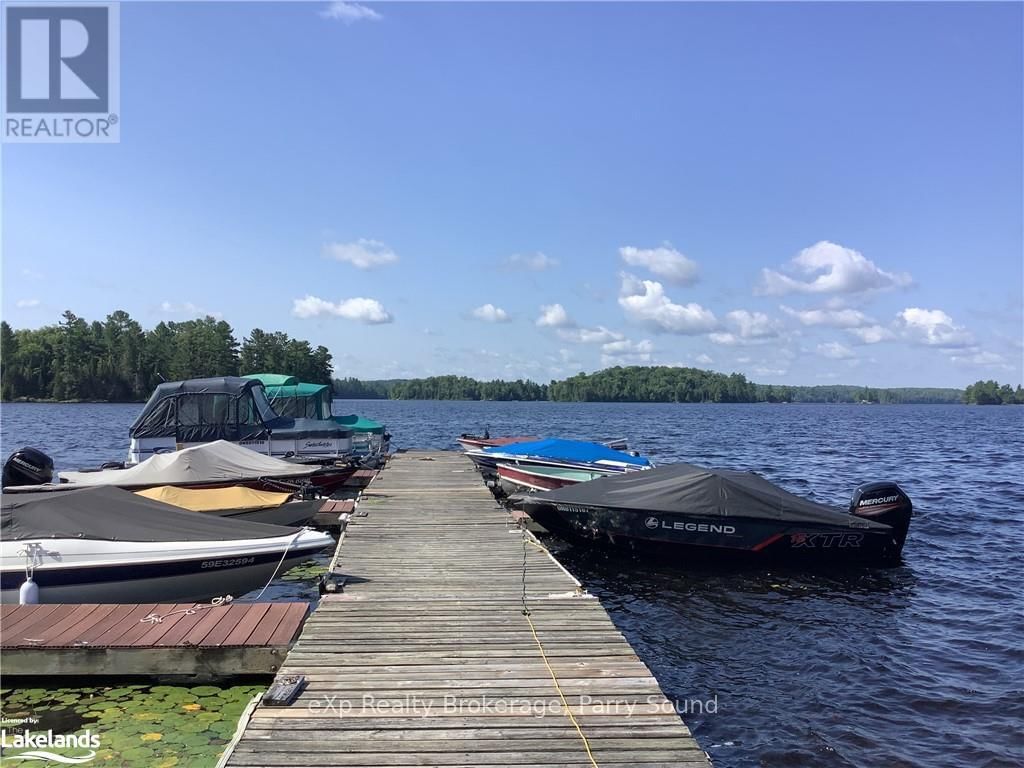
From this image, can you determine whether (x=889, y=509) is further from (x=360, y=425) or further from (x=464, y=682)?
(x=360, y=425)

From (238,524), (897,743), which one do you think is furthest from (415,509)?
(897,743)

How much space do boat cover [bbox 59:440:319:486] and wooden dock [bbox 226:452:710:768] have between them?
750 cm

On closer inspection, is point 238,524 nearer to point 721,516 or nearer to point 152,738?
point 152,738

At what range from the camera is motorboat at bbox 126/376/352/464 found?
69.2 feet

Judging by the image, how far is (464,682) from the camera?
5.54 metres

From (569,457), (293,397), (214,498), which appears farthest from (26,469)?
(569,457)

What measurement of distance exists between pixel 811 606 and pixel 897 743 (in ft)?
14.4

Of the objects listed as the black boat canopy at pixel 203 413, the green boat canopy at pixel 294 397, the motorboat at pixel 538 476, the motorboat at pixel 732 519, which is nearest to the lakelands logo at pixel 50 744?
the motorboat at pixel 732 519

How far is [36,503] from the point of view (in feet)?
29.7

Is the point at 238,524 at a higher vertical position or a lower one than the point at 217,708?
higher

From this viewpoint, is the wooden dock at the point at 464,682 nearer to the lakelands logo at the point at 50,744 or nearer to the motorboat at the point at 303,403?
the lakelands logo at the point at 50,744

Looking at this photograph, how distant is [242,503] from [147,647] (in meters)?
6.88

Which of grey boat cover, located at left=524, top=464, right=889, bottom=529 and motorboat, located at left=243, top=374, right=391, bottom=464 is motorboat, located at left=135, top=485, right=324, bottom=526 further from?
motorboat, located at left=243, top=374, right=391, bottom=464

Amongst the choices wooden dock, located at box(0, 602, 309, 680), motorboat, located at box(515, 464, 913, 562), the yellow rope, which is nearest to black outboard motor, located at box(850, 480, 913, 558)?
motorboat, located at box(515, 464, 913, 562)
